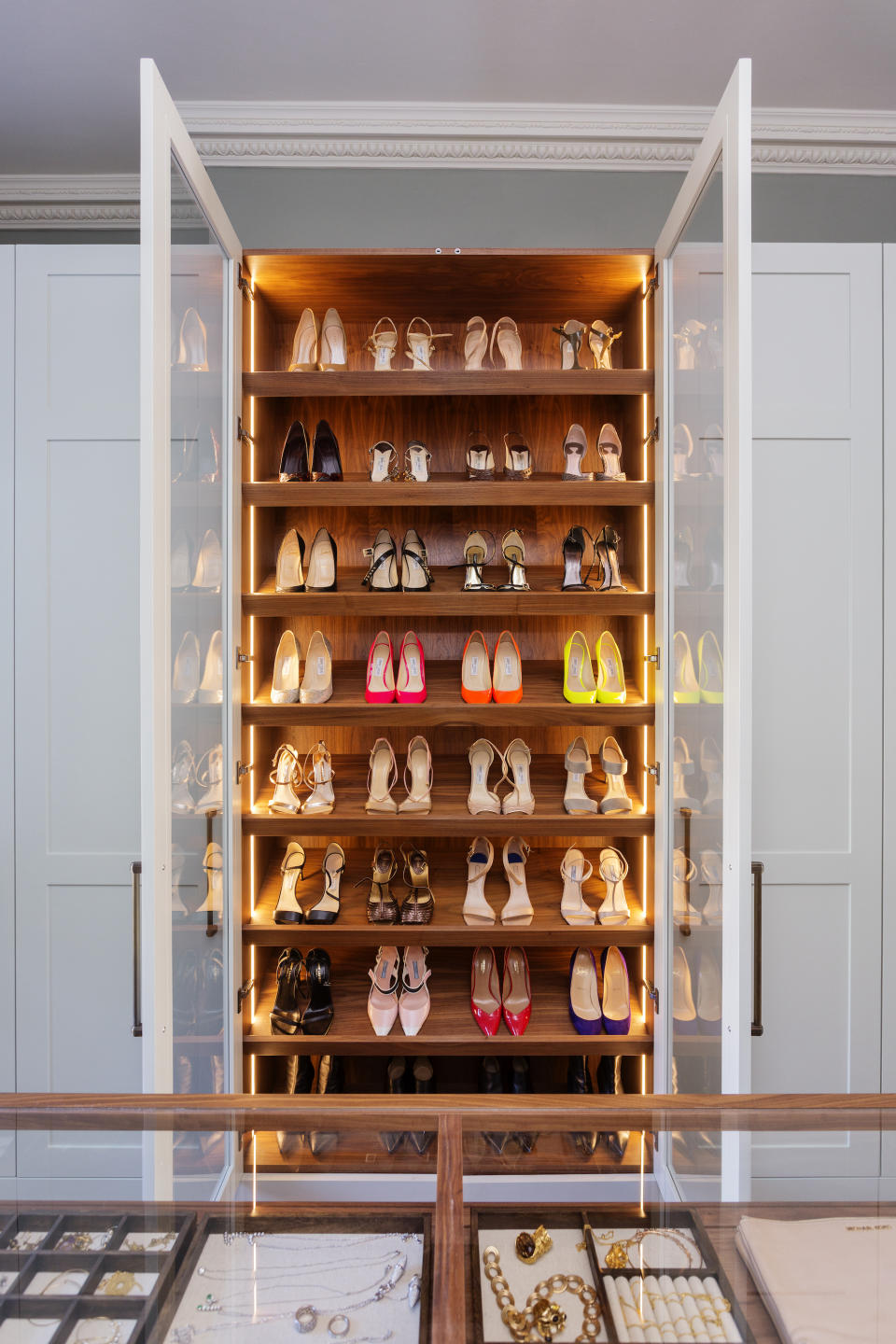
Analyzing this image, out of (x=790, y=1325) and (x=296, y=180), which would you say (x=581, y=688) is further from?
(x=296, y=180)

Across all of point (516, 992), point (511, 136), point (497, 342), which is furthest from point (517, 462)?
point (516, 992)

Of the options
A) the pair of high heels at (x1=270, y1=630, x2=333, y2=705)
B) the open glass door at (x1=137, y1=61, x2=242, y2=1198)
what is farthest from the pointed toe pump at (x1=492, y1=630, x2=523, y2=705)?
the open glass door at (x1=137, y1=61, x2=242, y2=1198)

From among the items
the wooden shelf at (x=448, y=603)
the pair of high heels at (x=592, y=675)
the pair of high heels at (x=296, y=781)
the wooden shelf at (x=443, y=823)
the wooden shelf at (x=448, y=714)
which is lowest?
the wooden shelf at (x=443, y=823)

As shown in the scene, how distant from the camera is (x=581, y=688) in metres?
2.16

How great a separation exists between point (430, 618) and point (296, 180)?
1.41m

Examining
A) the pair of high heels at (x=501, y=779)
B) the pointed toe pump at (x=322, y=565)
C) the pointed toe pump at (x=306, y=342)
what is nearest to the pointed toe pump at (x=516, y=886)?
the pair of high heels at (x=501, y=779)

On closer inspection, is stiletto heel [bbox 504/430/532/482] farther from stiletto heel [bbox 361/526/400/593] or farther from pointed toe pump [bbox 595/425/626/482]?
stiletto heel [bbox 361/526/400/593]

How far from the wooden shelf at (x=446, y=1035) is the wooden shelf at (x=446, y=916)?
6cm

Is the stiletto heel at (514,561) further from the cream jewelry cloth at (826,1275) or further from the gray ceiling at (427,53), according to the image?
the cream jewelry cloth at (826,1275)

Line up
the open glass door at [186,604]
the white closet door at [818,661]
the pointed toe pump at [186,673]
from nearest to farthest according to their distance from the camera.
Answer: the open glass door at [186,604] → the pointed toe pump at [186,673] → the white closet door at [818,661]

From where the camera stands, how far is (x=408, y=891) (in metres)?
2.28

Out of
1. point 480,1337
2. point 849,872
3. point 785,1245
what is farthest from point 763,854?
point 480,1337

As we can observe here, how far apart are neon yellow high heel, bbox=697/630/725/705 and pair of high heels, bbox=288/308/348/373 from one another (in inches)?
50.3

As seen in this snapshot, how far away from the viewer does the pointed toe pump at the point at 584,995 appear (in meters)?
2.09
